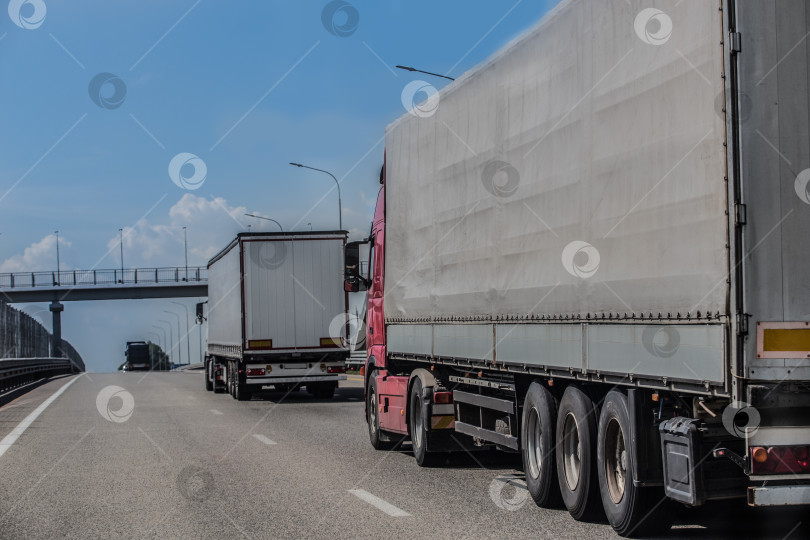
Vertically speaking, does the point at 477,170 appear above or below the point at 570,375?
above

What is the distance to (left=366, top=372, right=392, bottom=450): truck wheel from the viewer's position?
45.7 ft

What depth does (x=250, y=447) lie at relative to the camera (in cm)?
1405

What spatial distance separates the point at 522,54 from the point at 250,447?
22.8 feet

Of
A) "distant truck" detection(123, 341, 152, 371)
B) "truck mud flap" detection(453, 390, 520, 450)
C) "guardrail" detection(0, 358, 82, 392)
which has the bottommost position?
"distant truck" detection(123, 341, 152, 371)

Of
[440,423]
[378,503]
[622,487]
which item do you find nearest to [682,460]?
[622,487]

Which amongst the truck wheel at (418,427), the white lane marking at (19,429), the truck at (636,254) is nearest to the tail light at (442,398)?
the truck wheel at (418,427)

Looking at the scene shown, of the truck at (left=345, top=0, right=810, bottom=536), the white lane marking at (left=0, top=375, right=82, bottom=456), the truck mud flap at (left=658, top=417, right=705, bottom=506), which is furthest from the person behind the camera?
the white lane marking at (left=0, top=375, right=82, bottom=456)

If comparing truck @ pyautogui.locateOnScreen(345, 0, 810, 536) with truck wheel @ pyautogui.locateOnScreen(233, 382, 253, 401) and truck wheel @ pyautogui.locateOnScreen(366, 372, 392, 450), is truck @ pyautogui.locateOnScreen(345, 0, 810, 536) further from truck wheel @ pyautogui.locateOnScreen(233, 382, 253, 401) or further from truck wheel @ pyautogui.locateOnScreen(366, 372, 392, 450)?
truck wheel @ pyautogui.locateOnScreen(233, 382, 253, 401)

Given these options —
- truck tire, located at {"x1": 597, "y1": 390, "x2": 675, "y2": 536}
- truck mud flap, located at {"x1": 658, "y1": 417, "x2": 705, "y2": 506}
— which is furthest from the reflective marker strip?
truck mud flap, located at {"x1": 658, "y1": 417, "x2": 705, "y2": 506}

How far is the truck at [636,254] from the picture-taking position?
617cm

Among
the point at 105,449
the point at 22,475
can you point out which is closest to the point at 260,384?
the point at 105,449

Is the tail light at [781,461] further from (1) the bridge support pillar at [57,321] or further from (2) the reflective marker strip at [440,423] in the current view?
(1) the bridge support pillar at [57,321]

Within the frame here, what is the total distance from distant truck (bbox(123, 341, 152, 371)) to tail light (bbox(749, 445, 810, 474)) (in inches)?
3602

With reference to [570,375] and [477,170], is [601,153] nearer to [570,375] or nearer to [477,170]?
[570,375]
